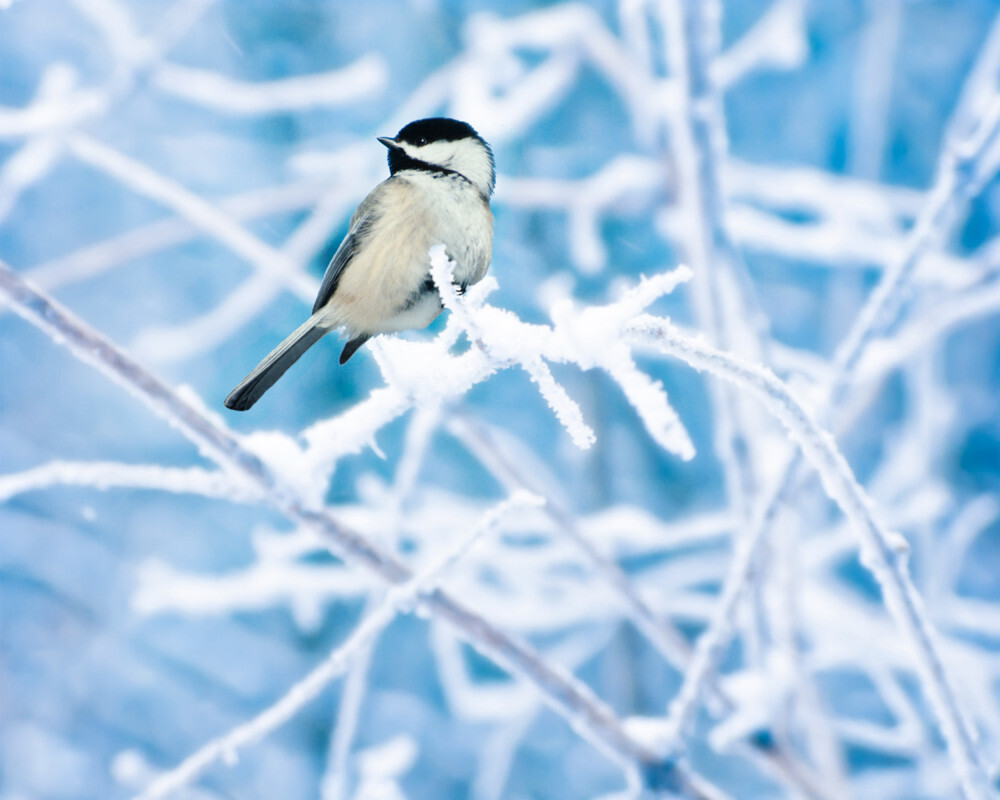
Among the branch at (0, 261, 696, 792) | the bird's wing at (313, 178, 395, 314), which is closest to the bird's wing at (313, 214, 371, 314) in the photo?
the bird's wing at (313, 178, 395, 314)

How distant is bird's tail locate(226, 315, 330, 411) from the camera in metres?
0.54

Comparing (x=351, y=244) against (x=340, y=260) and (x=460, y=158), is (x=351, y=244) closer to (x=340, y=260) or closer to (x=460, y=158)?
(x=340, y=260)

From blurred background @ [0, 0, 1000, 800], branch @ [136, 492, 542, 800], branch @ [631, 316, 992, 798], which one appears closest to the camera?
branch @ [631, 316, 992, 798]

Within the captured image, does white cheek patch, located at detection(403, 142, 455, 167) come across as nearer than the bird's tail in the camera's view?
No

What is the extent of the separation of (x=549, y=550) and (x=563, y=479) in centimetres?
109

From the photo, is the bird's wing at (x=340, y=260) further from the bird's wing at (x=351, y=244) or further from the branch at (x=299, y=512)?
the branch at (x=299, y=512)

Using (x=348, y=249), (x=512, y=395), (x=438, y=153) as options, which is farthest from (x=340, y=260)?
(x=512, y=395)

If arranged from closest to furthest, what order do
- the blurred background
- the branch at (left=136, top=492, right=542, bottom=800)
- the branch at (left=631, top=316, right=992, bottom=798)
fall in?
the branch at (left=631, top=316, right=992, bottom=798) < the branch at (left=136, top=492, right=542, bottom=800) < the blurred background

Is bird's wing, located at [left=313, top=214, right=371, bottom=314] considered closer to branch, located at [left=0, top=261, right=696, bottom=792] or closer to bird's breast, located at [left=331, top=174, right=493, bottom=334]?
bird's breast, located at [left=331, top=174, right=493, bottom=334]

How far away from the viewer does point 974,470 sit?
92.3 inches

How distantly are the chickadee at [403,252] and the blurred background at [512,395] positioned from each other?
3.4 inches

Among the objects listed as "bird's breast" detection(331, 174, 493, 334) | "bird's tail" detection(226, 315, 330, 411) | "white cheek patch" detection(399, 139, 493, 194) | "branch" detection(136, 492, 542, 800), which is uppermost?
"white cheek patch" detection(399, 139, 493, 194)

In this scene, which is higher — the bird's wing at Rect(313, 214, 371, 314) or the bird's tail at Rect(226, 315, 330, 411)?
the bird's wing at Rect(313, 214, 371, 314)

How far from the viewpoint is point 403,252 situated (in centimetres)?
62
